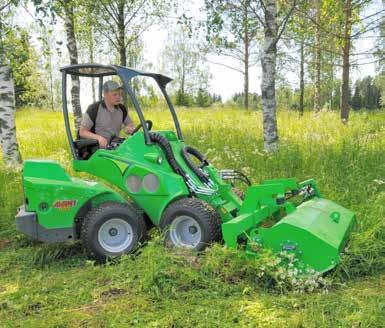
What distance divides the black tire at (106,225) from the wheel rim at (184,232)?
34 cm

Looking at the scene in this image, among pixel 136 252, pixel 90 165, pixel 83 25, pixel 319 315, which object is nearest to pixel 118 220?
pixel 136 252

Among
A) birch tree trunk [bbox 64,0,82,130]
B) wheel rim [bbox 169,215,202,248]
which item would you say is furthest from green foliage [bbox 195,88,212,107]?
wheel rim [bbox 169,215,202,248]

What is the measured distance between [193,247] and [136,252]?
0.58 m

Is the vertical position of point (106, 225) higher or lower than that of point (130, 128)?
lower

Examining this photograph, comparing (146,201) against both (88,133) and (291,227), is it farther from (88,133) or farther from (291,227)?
(291,227)

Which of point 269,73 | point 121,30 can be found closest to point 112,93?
point 269,73

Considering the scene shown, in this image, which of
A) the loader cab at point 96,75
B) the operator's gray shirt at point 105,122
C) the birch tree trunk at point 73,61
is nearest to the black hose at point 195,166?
the loader cab at point 96,75

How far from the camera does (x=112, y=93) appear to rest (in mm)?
5840

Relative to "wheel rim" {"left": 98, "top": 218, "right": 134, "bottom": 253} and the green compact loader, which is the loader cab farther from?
"wheel rim" {"left": 98, "top": 218, "right": 134, "bottom": 253}

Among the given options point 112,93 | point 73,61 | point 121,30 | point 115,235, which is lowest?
point 115,235

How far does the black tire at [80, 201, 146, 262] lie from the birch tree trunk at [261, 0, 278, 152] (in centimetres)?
380

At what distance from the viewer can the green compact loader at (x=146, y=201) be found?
470 centimetres

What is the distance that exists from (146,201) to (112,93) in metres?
1.45

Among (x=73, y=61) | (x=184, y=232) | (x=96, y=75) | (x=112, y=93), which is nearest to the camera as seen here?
(x=184, y=232)
